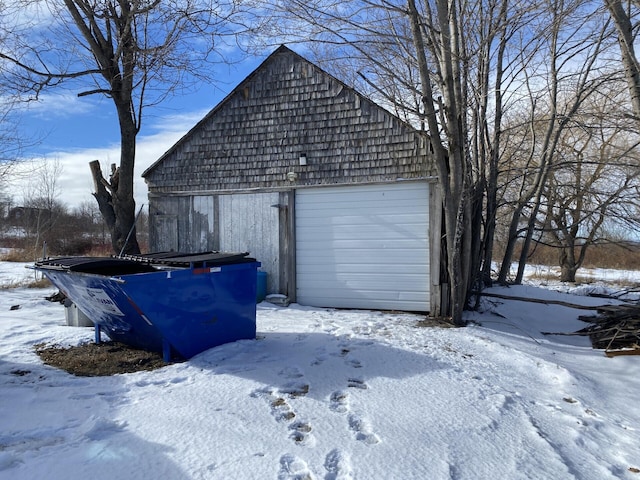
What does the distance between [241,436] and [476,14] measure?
9.01 metres

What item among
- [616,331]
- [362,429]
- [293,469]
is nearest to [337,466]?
[293,469]

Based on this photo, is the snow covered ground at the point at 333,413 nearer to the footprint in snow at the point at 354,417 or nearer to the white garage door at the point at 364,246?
the footprint in snow at the point at 354,417

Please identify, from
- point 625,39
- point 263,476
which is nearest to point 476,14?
point 625,39

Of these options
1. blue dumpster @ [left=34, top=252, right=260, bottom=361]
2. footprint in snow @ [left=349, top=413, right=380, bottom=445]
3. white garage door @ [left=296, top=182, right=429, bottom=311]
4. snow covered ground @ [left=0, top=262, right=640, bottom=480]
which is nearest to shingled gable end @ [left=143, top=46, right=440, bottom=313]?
white garage door @ [left=296, top=182, right=429, bottom=311]

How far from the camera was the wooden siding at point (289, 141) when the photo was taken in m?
8.77

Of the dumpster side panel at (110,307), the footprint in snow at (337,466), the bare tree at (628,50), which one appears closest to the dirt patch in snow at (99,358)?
the dumpster side panel at (110,307)

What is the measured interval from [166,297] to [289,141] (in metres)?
5.43

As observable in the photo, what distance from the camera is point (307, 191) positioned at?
369 inches

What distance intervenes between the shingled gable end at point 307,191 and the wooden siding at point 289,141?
0.9 inches

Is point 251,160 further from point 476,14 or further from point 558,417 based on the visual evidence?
point 558,417

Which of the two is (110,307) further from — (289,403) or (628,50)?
(628,50)

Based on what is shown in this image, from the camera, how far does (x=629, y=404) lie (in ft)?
14.1

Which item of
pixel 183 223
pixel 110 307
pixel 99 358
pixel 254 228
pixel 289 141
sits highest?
pixel 289 141

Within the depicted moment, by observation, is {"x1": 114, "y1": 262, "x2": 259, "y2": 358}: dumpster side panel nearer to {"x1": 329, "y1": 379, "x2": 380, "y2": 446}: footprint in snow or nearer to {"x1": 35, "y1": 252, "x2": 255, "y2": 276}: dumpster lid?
{"x1": 35, "y1": 252, "x2": 255, "y2": 276}: dumpster lid
